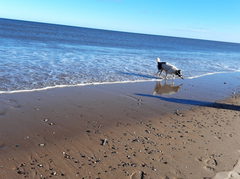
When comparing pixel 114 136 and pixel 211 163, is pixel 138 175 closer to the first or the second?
pixel 114 136

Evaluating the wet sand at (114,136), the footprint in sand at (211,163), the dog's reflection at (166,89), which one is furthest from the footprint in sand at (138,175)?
the dog's reflection at (166,89)

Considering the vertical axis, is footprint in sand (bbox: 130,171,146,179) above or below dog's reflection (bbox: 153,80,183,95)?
below

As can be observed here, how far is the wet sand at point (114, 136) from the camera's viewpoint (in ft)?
14.1

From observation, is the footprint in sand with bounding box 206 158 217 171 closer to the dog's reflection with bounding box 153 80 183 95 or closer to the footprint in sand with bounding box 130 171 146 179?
the footprint in sand with bounding box 130 171 146 179

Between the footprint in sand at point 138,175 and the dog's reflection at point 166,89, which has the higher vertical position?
the dog's reflection at point 166,89

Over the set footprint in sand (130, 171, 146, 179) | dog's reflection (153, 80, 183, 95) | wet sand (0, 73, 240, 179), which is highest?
dog's reflection (153, 80, 183, 95)

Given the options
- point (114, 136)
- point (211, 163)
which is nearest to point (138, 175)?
point (114, 136)

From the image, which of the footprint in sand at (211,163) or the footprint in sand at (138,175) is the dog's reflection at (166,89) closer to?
the footprint in sand at (211,163)

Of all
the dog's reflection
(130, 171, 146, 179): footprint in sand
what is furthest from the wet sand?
the dog's reflection

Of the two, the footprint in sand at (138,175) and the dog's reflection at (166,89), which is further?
the dog's reflection at (166,89)

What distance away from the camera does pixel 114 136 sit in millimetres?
5711

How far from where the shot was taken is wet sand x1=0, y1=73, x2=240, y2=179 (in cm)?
431

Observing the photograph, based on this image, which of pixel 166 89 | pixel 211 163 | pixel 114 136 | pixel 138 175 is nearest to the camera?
pixel 138 175

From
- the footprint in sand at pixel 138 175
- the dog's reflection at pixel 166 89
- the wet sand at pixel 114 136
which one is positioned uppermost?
the dog's reflection at pixel 166 89
